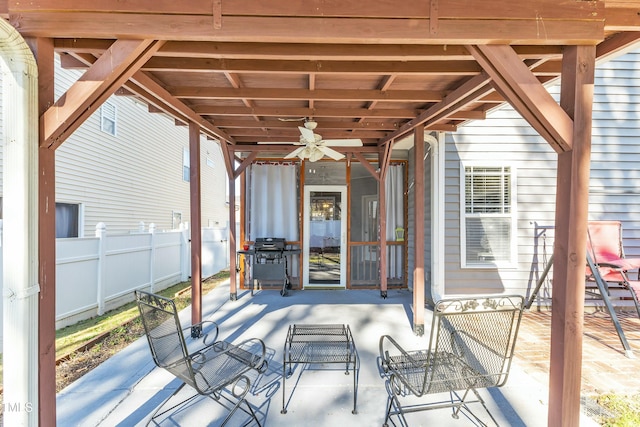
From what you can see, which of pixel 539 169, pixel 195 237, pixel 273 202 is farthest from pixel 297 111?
pixel 539 169

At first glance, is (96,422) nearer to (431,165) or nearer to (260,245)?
(260,245)

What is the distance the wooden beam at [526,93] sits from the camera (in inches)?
71.4

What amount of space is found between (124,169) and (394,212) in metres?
6.87

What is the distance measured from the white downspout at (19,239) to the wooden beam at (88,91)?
96 millimetres

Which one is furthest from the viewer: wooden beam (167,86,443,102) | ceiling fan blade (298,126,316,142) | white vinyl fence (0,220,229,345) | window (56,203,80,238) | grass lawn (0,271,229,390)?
window (56,203,80,238)

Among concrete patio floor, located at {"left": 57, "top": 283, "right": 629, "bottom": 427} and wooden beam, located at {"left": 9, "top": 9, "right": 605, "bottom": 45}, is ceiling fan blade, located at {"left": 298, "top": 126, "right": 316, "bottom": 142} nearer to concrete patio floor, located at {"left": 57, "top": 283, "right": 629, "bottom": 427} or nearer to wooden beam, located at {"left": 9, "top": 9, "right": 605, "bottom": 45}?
wooden beam, located at {"left": 9, "top": 9, "right": 605, "bottom": 45}

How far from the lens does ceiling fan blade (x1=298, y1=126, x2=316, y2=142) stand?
133 inches

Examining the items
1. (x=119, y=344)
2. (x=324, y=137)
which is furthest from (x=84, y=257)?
(x=324, y=137)

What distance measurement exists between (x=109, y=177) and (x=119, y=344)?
5203 mm

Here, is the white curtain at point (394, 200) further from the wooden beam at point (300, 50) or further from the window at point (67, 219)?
the window at point (67, 219)

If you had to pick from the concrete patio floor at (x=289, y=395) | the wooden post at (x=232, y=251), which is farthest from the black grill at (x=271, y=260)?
the concrete patio floor at (x=289, y=395)

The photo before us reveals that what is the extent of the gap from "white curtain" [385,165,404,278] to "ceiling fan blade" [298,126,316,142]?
9.31ft

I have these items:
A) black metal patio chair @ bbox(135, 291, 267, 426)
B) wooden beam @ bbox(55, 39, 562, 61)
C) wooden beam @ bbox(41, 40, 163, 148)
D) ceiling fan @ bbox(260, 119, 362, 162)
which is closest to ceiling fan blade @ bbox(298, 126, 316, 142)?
ceiling fan @ bbox(260, 119, 362, 162)

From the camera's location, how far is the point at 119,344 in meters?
3.39
